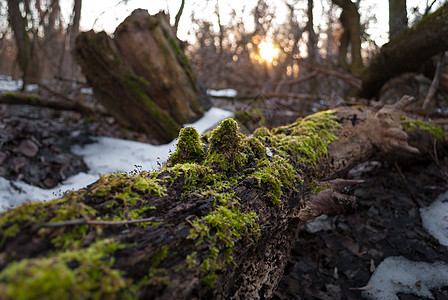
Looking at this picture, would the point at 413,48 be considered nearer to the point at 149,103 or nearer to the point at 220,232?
the point at 220,232

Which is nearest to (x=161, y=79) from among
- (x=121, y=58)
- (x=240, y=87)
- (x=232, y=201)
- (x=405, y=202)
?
(x=121, y=58)

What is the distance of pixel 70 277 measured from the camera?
714 millimetres

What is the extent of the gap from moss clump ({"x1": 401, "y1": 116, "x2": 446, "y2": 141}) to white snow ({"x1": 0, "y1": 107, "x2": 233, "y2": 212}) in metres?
3.13

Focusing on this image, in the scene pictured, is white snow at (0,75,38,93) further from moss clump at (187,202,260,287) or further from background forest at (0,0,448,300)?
moss clump at (187,202,260,287)

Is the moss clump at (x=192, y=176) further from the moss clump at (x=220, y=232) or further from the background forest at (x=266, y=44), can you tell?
the background forest at (x=266, y=44)

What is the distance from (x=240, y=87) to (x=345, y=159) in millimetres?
9227

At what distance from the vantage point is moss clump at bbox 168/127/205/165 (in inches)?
66.7

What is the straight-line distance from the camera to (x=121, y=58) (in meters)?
4.86

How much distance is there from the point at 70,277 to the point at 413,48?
16.9 ft

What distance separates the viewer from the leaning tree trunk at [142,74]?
4738 mm

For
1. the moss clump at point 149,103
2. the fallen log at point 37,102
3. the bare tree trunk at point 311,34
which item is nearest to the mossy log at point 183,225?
the moss clump at point 149,103

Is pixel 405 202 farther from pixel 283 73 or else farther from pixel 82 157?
pixel 283 73

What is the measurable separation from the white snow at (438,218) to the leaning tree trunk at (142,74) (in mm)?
4154

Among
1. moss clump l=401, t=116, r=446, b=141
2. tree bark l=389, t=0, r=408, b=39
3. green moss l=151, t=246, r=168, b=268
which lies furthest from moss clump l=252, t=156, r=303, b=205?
tree bark l=389, t=0, r=408, b=39
